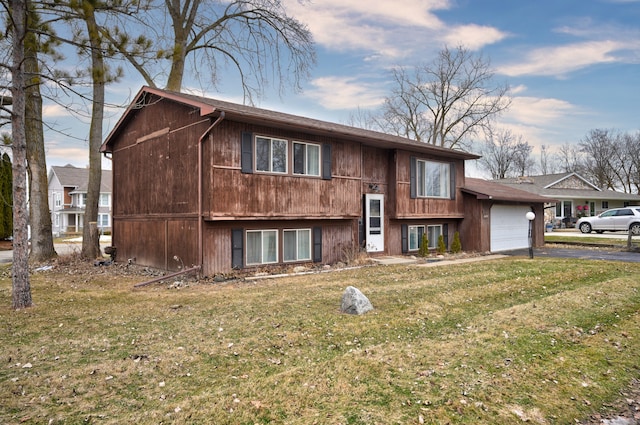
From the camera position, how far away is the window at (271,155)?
11.8 m

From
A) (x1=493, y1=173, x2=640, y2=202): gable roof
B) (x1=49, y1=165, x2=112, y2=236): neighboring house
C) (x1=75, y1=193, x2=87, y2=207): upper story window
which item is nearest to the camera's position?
(x1=493, y1=173, x2=640, y2=202): gable roof

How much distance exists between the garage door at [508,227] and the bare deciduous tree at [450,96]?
14.9 m

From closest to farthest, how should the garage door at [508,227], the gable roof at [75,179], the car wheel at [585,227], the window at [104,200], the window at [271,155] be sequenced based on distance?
1. the window at [271,155]
2. the garage door at [508,227]
3. the car wheel at [585,227]
4. the window at [104,200]
5. the gable roof at [75,179]

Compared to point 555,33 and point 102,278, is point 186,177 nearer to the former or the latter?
point 102,278

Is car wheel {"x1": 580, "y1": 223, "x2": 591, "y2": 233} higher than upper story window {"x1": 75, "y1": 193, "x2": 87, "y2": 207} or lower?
lower

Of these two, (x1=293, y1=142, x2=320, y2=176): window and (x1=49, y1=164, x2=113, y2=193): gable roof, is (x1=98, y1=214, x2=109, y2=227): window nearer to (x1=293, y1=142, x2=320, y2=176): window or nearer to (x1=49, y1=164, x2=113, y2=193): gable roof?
(x1=49, y1=164, x2=113, y2=193): gable roof

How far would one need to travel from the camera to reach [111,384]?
4.30 m

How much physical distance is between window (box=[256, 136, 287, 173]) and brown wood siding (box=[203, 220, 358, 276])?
1.62 meters

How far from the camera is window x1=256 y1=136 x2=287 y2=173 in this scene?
1184 cm

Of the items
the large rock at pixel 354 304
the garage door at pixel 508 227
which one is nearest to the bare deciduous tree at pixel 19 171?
the large rock at pixel 354 304

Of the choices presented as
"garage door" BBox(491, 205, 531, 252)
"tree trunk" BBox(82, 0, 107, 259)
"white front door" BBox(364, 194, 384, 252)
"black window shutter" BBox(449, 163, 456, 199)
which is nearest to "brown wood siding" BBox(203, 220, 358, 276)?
"white front door" BBox(364, 194, 384, 252)

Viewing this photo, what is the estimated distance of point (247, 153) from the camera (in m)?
11.4

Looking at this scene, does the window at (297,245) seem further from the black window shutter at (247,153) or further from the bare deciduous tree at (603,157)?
the bare deciduous tree at (603,157)

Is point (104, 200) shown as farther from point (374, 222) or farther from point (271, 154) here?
point (271, 154)
